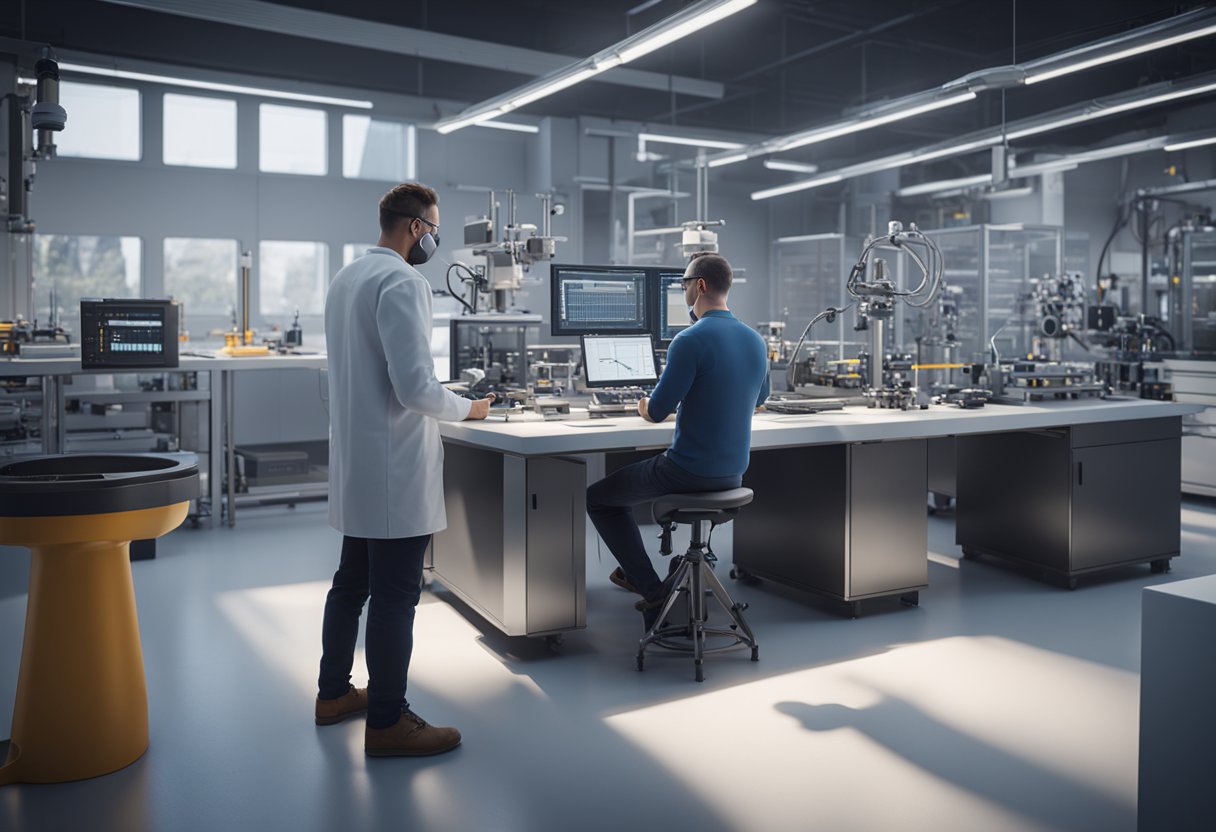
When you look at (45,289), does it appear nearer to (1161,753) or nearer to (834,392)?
(834,392)

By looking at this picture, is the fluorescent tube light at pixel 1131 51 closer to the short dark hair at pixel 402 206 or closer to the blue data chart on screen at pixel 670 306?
the blue data chart on screen at pixel 670 306

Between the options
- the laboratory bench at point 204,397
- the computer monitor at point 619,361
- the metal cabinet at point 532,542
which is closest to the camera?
the metal cabinet at point 532,542

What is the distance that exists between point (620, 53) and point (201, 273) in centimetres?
513

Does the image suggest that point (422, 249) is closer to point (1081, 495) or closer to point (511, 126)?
point (1081, 495)

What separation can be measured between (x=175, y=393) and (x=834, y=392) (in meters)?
3.61

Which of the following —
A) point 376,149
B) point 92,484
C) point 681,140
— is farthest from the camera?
point 376,149

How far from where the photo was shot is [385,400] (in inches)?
96.5

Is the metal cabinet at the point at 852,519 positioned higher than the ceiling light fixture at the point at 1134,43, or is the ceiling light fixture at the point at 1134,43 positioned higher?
the ceiling light fixture at the point at 1134,43

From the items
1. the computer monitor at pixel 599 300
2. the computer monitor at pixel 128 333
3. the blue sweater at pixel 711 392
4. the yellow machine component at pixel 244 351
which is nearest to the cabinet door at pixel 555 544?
the blue sweater at pixel 711 392

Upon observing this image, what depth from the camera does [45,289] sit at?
862cm

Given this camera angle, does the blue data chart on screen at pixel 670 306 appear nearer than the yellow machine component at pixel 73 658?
No

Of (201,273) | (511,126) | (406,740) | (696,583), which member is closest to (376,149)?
(511,126)

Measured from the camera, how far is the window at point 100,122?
847cm

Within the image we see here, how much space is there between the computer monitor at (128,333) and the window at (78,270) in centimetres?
394
